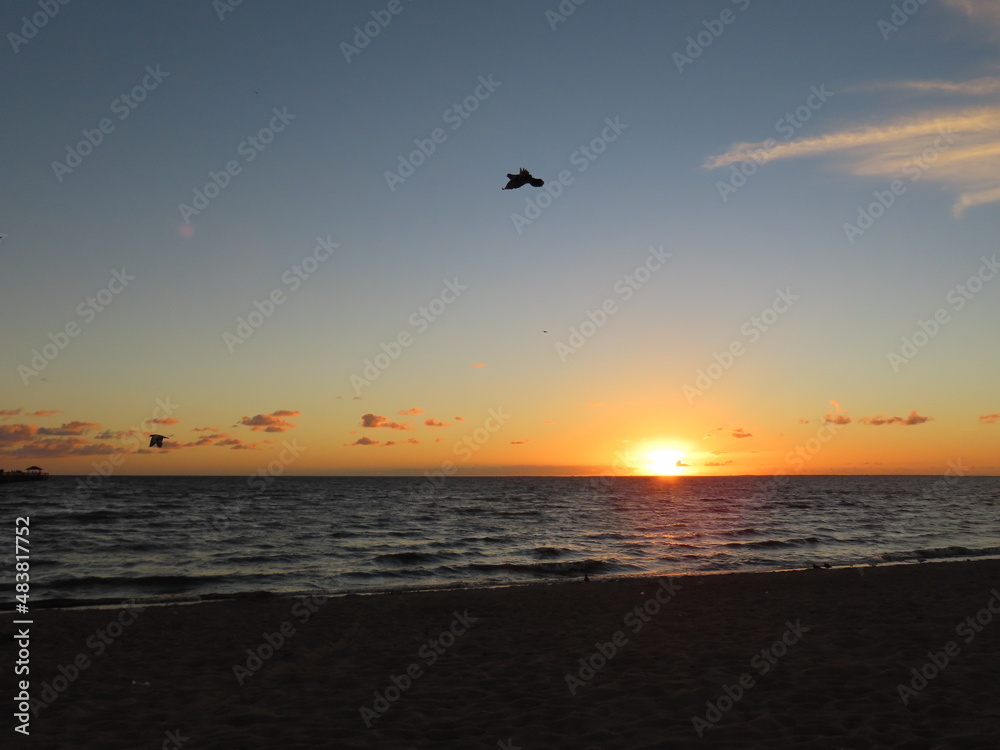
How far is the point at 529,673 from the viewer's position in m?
10.9

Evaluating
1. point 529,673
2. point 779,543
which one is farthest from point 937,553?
point 529,673

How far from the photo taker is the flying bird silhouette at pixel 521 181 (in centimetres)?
1329

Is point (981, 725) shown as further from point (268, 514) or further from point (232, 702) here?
point (268, 514)

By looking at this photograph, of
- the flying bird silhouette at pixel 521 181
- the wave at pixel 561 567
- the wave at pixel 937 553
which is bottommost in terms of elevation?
the wave at pixel 561 567

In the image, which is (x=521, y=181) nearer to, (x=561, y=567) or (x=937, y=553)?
(x=561, y=567)

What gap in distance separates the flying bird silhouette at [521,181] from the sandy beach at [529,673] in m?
9.09

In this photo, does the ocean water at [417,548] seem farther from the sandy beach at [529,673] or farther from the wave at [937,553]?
the sandy beach at [529,673]

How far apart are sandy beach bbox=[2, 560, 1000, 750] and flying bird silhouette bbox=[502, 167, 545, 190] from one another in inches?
358

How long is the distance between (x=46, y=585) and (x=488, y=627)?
722 inches

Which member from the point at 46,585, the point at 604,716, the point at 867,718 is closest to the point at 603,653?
the point at 604,716

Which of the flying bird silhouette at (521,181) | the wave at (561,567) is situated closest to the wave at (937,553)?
the wave at (561,567)

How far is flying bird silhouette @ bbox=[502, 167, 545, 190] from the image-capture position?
1329 cm

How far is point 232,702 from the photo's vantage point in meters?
9.61

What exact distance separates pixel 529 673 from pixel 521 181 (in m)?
9.30
